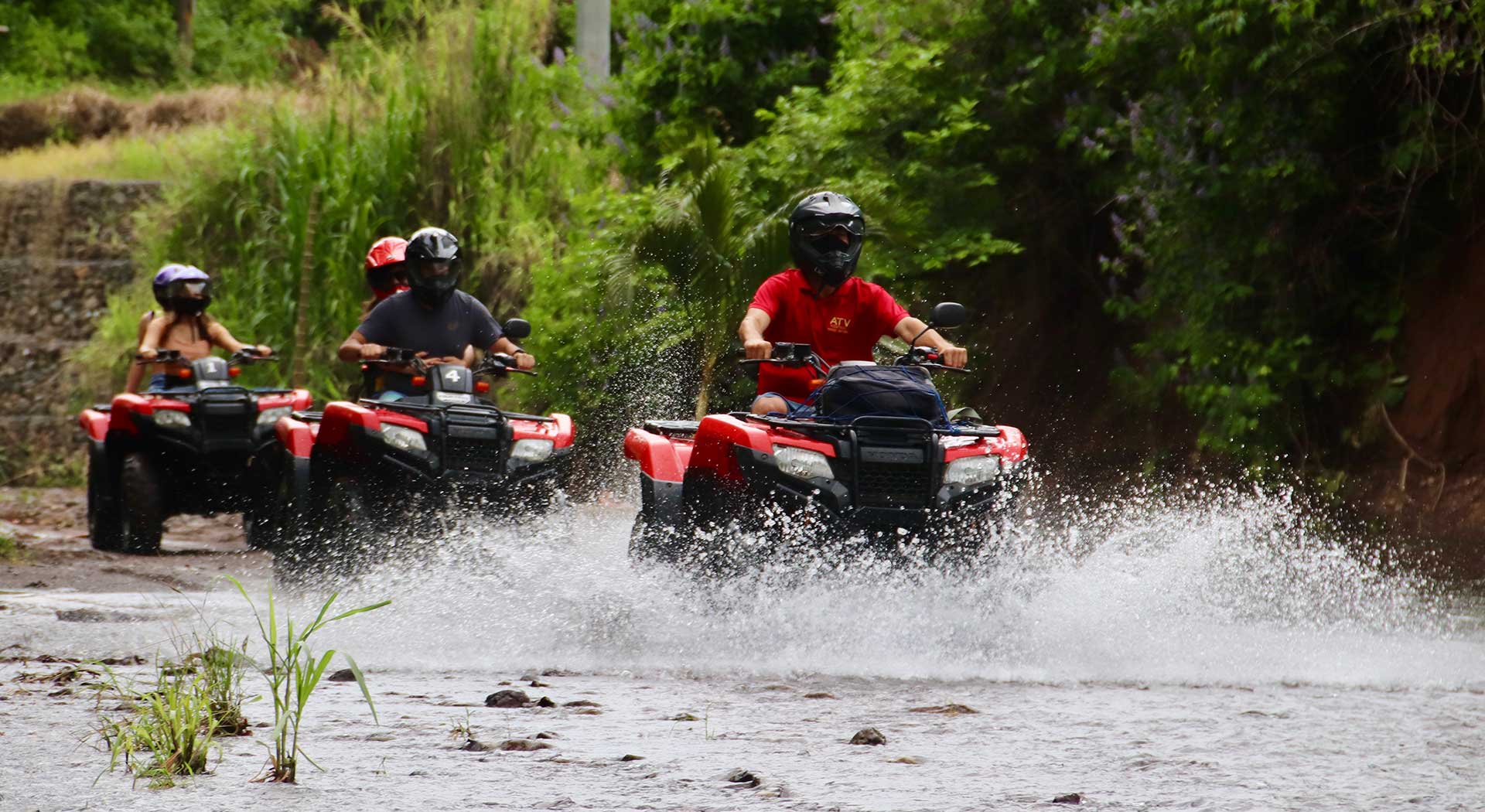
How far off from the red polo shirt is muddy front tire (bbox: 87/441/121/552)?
6041mm

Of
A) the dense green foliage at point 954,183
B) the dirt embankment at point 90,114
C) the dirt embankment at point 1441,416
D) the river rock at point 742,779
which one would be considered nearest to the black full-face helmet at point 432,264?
the dense green foliage at point 954,183

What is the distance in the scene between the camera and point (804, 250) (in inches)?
347

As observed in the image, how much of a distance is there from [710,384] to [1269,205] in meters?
4.77

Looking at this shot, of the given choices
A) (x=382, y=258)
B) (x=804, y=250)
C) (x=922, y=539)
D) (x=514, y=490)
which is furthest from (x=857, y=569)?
(x=382, y=258)

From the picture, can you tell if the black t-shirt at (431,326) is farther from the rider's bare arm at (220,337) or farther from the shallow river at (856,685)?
the rider's bare arm at (220,337)

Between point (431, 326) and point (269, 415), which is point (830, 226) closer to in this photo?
point (431, 326)

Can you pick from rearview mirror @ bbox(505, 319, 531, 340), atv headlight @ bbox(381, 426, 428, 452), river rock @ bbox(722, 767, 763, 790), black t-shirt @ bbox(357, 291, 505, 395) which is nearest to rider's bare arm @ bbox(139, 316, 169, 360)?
black t-shirt @ bbox(357, 291, 505, 395)

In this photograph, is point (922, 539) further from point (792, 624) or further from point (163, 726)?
point (163, 726)

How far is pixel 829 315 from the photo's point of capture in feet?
29.4

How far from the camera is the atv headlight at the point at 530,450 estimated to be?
993cm

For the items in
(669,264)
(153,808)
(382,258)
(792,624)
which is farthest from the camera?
(669,264)

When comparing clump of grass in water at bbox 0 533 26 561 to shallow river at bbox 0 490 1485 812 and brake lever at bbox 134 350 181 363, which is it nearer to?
brake lever at bbox 134 350 181 363

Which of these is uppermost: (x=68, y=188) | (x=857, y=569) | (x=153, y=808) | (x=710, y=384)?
(x=68, y=188)

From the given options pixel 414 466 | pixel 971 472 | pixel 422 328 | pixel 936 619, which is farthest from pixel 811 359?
pixel 422 328
